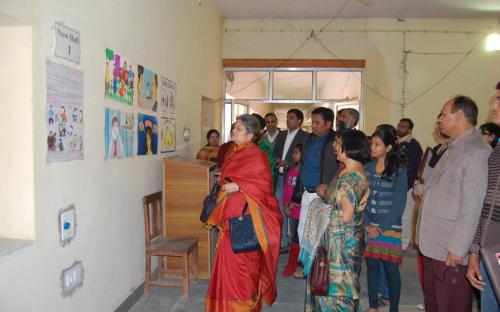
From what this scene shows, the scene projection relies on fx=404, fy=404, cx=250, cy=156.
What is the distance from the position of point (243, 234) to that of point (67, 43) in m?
1.50

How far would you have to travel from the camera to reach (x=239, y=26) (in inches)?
271

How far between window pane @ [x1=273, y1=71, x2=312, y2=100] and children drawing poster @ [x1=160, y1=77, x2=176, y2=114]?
11.2 ft

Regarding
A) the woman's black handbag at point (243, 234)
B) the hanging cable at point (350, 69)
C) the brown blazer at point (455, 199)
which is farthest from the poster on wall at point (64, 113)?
the hanging cable at point (350, 69)

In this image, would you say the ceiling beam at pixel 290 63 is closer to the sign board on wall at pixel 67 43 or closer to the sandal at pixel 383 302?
the sandal at pixel 383 302

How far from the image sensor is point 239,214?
2619mm

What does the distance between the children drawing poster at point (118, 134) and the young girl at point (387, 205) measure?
5.53ft

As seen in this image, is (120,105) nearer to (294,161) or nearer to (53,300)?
(53,300)

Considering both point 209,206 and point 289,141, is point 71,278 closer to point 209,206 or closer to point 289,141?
point 209,206

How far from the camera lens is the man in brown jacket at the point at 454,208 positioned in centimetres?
179

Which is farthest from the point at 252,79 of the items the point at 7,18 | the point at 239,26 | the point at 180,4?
the point at 7,18

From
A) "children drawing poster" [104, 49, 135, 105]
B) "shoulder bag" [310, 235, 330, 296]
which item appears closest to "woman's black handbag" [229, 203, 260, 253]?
"shoulder bag" [310, 235, 330, 296]

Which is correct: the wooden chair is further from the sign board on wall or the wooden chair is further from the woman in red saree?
the sign board on wall

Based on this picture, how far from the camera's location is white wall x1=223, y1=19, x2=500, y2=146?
656 cm

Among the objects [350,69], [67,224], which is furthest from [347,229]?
[350,69]
